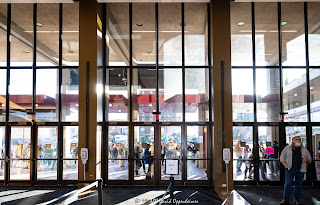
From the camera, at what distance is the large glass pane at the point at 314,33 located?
949 cm

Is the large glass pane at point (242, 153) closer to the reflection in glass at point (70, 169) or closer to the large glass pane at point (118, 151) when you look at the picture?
the large glass pane at point (118, 151)

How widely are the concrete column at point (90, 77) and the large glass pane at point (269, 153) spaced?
5.07m

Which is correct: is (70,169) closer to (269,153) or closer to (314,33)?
(269,153)

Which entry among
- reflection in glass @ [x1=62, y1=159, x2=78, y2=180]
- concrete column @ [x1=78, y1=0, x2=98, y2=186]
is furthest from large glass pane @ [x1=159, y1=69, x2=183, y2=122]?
reflection in glass @ [x1=62, y1=159, x2=78, y2=180]

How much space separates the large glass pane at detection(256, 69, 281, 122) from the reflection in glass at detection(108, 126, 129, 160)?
167 inches

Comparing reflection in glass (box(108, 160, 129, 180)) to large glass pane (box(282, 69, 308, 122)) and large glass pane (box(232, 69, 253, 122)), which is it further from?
large glass pane (box(282, 69, 308, 122))

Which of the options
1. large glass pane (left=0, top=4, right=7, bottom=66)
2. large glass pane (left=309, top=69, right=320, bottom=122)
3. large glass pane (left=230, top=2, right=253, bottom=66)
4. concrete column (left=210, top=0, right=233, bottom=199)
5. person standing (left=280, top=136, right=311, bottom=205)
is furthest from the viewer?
large glass pane (left=0, top=4, right=7, bottom=66)

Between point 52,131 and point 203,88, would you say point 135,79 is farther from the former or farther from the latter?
point 52,131

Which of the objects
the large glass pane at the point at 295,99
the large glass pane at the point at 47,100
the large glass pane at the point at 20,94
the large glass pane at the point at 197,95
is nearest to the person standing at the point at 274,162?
the large glass pane at the point at 295,99

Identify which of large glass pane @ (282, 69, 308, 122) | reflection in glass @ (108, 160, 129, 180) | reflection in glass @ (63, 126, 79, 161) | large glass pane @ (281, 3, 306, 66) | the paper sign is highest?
large glass pane @ (281, 3, 306, 66)

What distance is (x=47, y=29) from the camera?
9.69 m

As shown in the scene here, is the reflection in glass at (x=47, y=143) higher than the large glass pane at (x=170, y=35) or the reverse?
the reverse

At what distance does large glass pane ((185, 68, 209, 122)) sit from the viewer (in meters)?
9.42

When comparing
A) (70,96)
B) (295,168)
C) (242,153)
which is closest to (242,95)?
(242,153)
